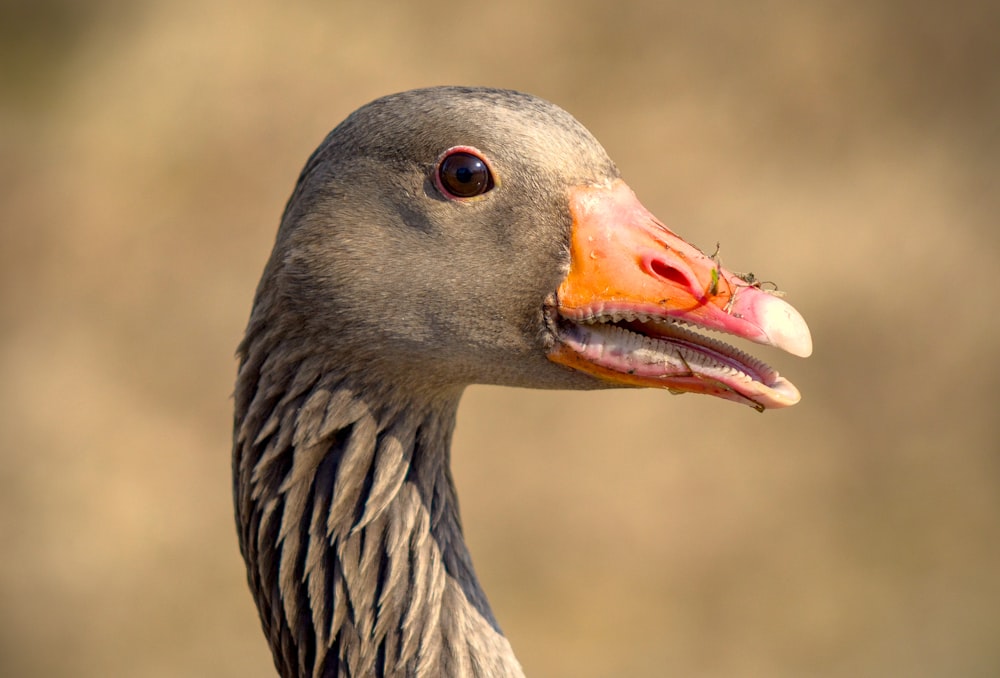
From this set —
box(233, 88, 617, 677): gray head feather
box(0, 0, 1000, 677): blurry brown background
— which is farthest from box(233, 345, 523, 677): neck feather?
box(0, 0, 1000, 677): blurry brown background

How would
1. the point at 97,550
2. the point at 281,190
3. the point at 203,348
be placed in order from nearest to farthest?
the point at 97,550 < the point at 203,348 < the point at 281,190

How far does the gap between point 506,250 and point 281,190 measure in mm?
7902

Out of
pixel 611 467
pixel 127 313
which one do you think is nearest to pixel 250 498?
pixel 611 467

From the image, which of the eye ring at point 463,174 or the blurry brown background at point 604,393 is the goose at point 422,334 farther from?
the blurry brown background at point 604,393

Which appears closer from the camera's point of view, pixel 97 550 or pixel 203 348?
pixel 97 550

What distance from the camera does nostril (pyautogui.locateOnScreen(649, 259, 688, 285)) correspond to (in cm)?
277

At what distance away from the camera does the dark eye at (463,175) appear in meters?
2.89

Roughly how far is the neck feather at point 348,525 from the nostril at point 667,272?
83cm

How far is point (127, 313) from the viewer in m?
9.95

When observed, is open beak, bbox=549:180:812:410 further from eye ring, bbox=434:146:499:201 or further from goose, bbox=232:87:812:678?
eye ring, bbox=434:146:499:201

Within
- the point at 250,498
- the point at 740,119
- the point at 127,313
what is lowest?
the point at 250,498

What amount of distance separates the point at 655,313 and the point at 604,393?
689 cm

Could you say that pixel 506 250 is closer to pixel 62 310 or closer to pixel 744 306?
pixel 744 306

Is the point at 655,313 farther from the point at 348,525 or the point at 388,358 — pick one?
the point at 348,525
